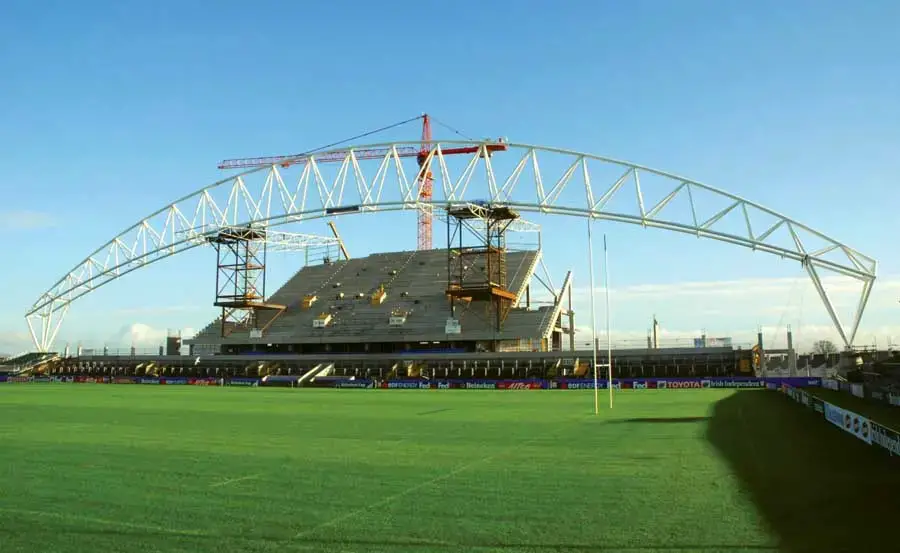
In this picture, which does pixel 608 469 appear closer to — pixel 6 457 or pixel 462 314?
pixel 6 457

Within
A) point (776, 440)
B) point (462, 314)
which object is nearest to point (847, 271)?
point (462, 314)

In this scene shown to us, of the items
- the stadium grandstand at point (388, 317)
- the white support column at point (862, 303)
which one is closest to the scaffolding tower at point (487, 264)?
the stadium grandstand at point (388, 317)

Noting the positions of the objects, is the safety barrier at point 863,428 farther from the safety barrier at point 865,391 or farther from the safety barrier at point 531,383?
the safety barrier at point 531,383

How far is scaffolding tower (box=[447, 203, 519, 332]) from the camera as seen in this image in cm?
6973

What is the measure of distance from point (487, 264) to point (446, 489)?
63.0 meters

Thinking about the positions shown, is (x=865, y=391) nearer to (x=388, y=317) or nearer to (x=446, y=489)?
(x=446, y=489)

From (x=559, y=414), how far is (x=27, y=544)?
71.5ft

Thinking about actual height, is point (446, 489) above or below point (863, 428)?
below

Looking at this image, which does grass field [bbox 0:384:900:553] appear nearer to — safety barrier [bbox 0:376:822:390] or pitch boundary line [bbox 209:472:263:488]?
pitch boundary line [bbox 209:472:263:488]

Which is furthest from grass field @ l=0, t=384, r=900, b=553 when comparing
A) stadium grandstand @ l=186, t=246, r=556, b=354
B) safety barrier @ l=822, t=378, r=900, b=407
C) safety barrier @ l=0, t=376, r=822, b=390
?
stadium grandstand @ l=186, t=246, r=556, b=354

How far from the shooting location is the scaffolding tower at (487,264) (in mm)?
69731

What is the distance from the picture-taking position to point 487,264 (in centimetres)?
7406

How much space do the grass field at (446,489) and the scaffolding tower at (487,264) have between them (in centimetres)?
4714

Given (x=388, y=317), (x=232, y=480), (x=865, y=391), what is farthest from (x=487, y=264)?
(x=232, y=480)
